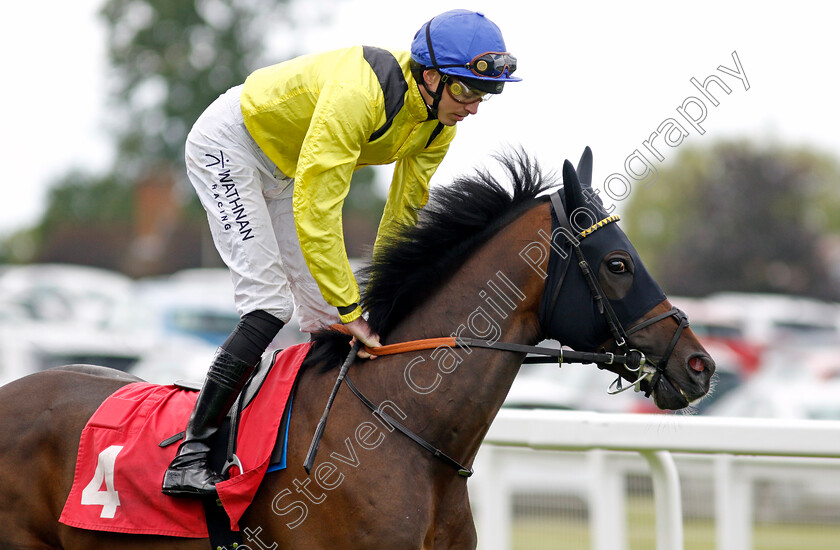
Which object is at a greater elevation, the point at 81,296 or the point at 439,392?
the point at 439,392

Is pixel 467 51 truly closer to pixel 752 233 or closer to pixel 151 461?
pixel 151 461

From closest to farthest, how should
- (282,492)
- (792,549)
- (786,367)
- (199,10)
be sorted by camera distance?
1. (282,492)
2. (792,549)
3. (786,367)
4. (199,10)

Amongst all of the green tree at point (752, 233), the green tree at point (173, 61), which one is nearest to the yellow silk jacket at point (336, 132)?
the green tree at point (752, 233)

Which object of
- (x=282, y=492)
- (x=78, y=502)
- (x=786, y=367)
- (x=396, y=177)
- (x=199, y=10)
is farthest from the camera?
(x=199, y=10)

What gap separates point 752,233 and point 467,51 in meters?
27.3

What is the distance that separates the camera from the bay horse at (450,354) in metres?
3.02

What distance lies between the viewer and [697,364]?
3.07m

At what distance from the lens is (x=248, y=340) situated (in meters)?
3.19

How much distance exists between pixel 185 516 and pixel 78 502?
1.42 feet

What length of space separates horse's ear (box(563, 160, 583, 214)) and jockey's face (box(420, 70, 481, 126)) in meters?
0.42

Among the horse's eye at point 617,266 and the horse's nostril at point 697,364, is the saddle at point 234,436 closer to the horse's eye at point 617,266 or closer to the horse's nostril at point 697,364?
the horse's eye at point 617,266

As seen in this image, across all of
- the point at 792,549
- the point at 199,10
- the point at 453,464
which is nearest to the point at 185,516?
the point at 453,464

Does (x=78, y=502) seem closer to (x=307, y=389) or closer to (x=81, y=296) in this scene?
(x=307, y=389)

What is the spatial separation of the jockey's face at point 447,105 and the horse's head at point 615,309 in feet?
1.40
